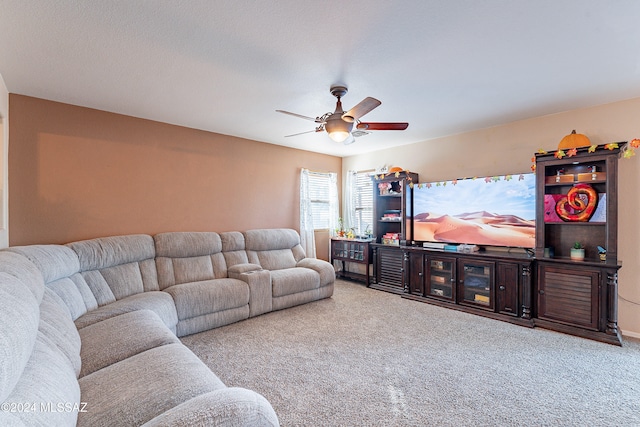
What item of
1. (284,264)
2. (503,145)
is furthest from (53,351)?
(503,145)

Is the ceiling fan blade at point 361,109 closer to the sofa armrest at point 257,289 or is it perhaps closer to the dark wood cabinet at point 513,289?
the sofa armrest at point 257,289

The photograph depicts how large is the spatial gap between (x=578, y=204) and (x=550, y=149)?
0.78 meters

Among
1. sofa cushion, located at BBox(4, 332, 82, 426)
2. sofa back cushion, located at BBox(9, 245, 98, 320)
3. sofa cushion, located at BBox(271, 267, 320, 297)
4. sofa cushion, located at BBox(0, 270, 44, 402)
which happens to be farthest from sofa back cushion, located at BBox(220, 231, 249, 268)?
sofa cushion, located at BBox(0, 270, 44, 402)

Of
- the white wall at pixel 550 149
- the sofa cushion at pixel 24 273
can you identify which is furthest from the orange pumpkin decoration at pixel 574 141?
the sofa cushion at pixel 24 273

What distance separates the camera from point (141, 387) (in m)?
1.38

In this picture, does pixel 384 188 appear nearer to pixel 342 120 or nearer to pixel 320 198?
pixel 320 198

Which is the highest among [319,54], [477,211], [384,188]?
[319,54]

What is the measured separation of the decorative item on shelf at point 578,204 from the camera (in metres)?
3.21

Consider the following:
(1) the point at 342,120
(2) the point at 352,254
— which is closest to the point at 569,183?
(1) the point at 342,120

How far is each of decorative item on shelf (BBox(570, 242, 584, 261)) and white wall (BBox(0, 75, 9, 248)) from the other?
580 centimetres

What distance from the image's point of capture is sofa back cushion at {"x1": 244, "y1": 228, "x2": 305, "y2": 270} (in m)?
4.54

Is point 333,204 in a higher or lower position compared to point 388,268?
higher

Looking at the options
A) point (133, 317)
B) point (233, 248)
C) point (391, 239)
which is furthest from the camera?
point (391, 239)

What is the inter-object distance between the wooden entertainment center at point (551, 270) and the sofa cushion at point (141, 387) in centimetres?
350
